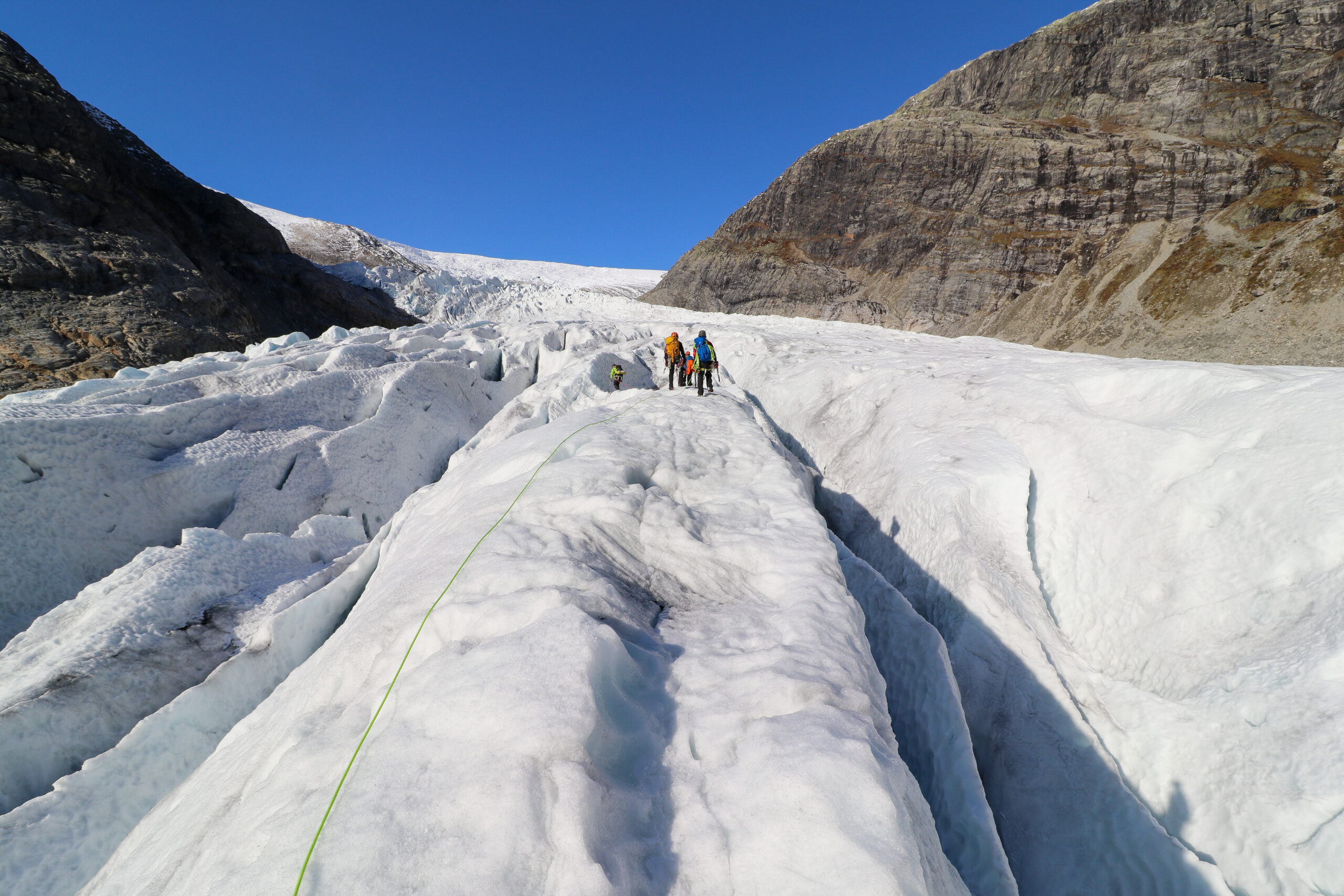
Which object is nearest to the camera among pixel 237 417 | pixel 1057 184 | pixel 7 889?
pixel 7 889

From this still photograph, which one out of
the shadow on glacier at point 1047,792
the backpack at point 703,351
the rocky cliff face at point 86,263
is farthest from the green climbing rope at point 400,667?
the rocky cliff face at point 86,263

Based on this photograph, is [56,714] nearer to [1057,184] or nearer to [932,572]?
[932,572]

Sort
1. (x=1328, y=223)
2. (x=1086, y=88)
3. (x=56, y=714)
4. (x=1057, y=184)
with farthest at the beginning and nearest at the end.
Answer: (x=1086, y=88) → (x=1057, y=184) → (x=1328, y=223) → (x=56, y=714)

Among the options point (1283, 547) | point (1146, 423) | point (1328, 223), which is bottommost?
point (1283, 547)

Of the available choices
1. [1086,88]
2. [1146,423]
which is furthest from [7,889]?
[1086,88]

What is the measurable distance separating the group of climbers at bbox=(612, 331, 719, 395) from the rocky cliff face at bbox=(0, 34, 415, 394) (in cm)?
1164

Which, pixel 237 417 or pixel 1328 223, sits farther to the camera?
pixel 1328 223

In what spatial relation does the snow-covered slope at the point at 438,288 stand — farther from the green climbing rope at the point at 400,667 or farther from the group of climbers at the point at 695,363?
the green climbing rope at the point at 400,667

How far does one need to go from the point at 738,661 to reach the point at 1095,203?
153 ft

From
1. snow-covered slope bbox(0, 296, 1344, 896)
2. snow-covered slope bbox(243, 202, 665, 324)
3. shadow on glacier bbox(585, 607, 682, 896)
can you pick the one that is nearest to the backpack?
snow-covered slope bbox(0, 296, 1344, 896)

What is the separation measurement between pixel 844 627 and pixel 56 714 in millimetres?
5499

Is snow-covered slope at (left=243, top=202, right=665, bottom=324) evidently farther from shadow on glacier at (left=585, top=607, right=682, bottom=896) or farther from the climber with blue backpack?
shadow on glacier at (left=585, top=607, right=682, bottom=896)

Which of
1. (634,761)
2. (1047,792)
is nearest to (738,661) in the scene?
(634,761)

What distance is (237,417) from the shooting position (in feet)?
27.7
